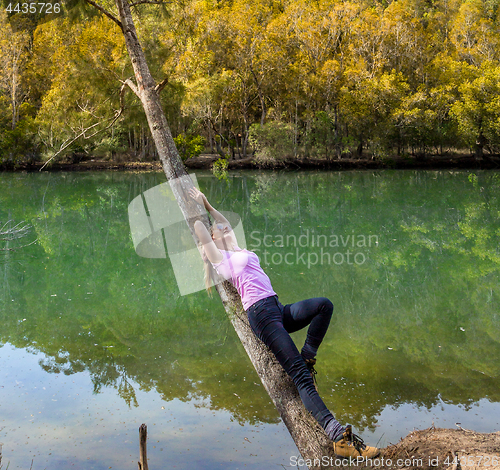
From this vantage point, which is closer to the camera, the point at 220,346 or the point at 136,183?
the point at 220,346

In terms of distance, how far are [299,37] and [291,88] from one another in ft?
11.7

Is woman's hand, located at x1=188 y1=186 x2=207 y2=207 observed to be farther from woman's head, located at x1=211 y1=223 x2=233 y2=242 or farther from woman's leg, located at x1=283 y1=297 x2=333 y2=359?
woman's leg, located at x1=283 y1=297 x2=333 y2=359

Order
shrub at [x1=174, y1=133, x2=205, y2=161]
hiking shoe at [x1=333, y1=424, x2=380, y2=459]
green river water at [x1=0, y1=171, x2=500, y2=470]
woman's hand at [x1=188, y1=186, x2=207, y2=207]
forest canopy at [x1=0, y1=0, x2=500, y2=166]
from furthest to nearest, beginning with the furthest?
1. shrub at [x1=174, y1=133, x2=205, y2=161]
2. forest canopy at [x1=0, y1=0, x2=500, y2=166]
3. green river water at [x1=0, y1=171, x2=500, y2=470]
4. woman's hand at [x1=188, y1=186, x2=207, y2=207]
5. hiking shoe at [x1=333, y1=424, x2=380, y2=459]

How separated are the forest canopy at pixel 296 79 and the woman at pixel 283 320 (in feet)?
88.4

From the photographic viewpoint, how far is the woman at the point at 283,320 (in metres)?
2.72

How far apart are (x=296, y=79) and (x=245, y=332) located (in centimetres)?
3255

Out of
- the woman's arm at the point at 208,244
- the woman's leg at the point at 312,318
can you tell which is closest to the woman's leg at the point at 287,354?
the woman's leg at the point at 312,318

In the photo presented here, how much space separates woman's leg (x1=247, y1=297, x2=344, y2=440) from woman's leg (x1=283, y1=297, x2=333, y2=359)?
0.33ft

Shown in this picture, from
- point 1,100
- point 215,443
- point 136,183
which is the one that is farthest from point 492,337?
point 1,100

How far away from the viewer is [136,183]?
25.1m

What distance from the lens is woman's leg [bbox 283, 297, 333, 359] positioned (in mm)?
3045

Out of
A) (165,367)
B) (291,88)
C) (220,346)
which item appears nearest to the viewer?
(165,367)

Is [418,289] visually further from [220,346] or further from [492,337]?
[220,346]

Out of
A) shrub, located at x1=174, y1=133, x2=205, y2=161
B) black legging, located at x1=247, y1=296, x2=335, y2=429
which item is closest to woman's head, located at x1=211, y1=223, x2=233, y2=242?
black legging, located at x1=247, y1=296, x2=335, y2=429
